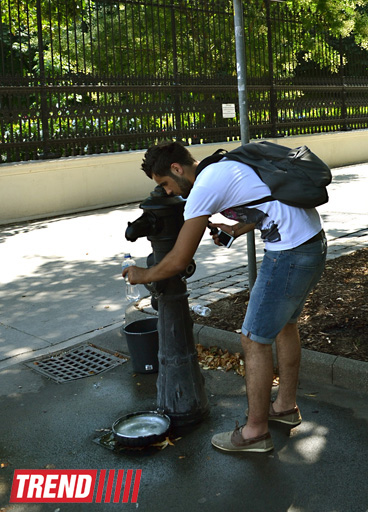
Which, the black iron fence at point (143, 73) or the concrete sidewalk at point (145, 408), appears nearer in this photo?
the concrete sidewalk at point (145, 408)

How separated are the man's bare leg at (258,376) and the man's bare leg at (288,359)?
0.29 metres

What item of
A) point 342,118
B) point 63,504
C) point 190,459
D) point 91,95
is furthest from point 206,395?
point 342,118

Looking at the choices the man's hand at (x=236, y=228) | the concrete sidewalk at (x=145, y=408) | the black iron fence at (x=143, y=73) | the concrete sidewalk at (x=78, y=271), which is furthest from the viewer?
the black iron fence at (x=143, y=73)

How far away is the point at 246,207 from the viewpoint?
11.2 feet

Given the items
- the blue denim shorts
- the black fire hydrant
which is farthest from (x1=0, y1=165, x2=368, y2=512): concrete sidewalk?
the blue denim shorts

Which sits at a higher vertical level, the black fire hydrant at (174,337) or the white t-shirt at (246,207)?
the white t-shirt at (246,207)

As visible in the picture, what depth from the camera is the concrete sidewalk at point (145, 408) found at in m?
3.26

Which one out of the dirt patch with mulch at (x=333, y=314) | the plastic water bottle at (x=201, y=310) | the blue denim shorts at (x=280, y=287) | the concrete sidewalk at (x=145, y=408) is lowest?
the concrete sidewalk at (x=145, y=408)

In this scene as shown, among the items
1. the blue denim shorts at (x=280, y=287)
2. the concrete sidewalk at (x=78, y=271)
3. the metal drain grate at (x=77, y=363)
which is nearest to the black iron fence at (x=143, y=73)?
the concrete sidewalk at (x=78, y=271)

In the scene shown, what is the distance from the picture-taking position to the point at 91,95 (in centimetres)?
1202

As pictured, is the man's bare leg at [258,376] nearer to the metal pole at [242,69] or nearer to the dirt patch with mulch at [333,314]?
the dirt patch with mulch at [333,314]

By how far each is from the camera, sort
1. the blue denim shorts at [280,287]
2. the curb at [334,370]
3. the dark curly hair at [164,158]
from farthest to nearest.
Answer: the curb at [334,370] → the dark curly hair at [164,158] → the blue denim shorts at [280,287]

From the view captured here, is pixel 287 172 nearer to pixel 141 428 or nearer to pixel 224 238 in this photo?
pixel 224 238

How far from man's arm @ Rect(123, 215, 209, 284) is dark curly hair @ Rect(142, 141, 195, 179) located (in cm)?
41
